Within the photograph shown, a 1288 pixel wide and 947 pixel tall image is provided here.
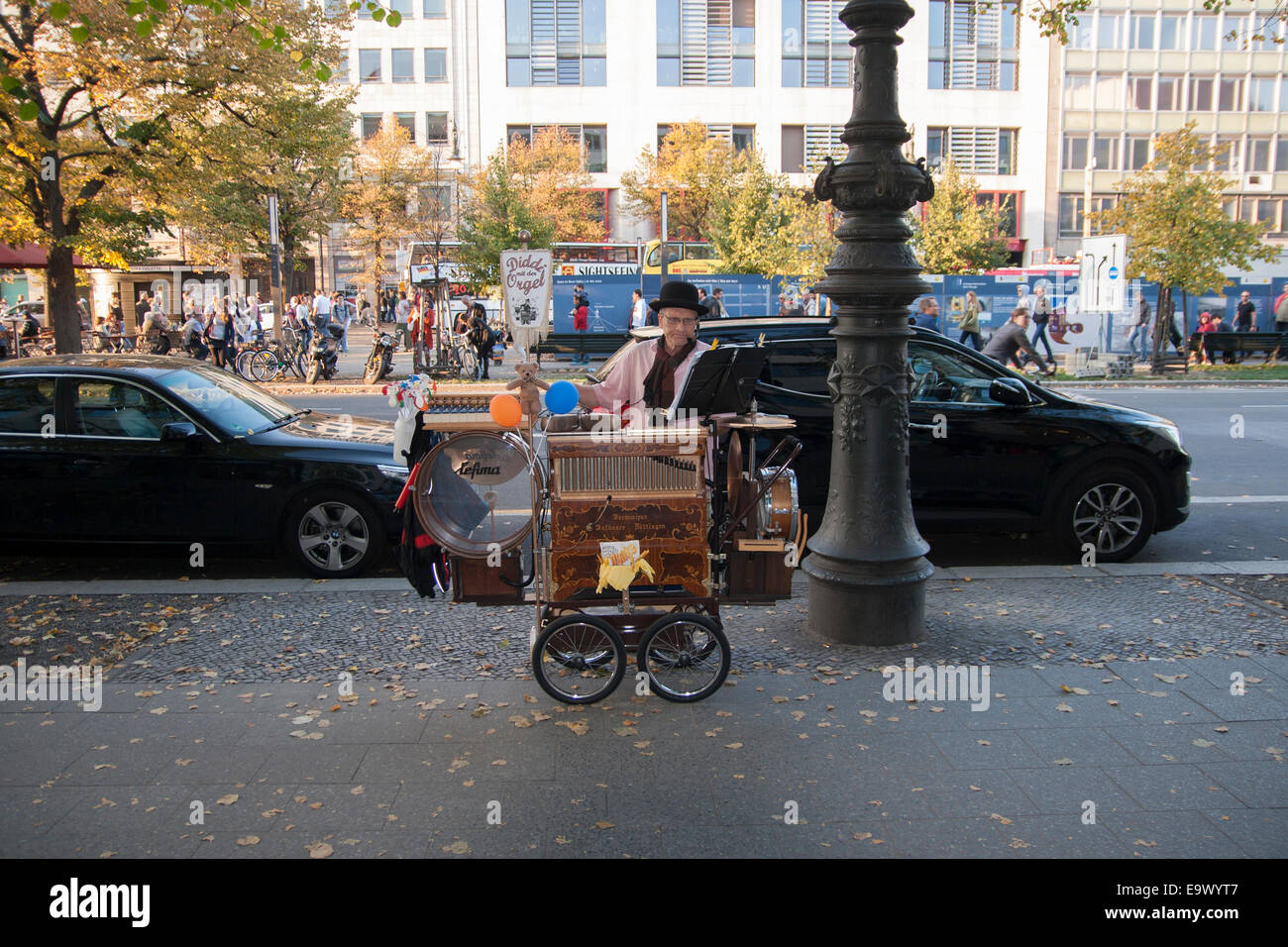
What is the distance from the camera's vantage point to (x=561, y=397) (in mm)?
4637

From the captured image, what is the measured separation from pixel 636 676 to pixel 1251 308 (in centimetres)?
3064

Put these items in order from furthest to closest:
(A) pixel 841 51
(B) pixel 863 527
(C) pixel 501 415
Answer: (A) pixel 841 51 → (B) pixel 863 527 → (C) pixel 501 415

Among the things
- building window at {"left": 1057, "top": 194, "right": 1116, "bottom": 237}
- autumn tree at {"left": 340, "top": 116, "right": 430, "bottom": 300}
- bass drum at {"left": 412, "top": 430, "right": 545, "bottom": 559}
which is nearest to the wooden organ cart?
bass drum at {"left": 412, "top": 430, "right": 545, "bottom": 559}

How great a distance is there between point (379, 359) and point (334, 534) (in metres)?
17.0

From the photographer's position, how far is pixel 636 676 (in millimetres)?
5270

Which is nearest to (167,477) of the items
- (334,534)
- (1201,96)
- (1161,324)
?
(334,534)

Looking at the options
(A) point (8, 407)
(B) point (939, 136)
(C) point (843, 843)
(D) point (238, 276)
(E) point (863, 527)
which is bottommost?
(C) point (843, 843)

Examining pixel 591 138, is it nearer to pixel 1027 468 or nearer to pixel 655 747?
pixel 1027 468

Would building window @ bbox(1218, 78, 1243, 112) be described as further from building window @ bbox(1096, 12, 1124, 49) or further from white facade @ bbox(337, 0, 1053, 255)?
white facade @ bbox(337, 0, 1053, 255)

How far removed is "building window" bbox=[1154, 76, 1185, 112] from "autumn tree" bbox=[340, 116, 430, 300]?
3887cm

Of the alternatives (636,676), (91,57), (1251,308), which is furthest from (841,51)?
(636,676)

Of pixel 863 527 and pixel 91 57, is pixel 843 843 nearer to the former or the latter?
pixel 863 527

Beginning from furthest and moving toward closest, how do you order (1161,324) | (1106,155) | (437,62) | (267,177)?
(437,62) → (1106,155) → (1161,324) → (267,177)

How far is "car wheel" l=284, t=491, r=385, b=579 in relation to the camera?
739 centimetres
